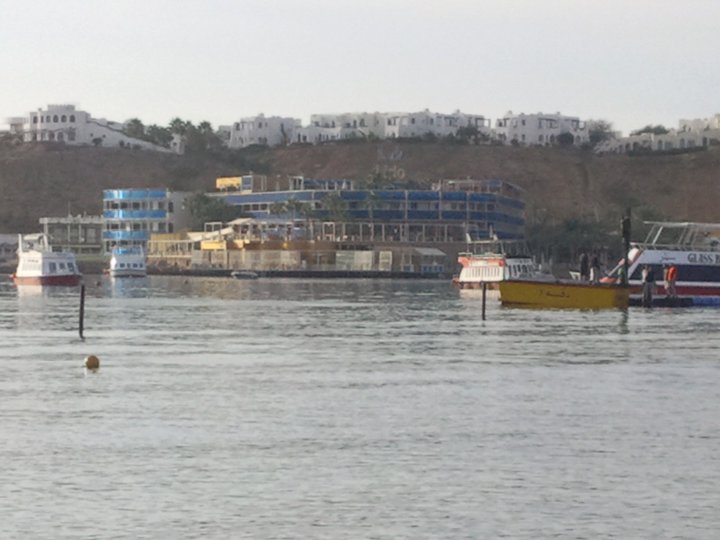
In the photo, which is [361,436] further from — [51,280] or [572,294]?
[51,280]

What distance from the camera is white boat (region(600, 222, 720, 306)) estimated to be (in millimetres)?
111062

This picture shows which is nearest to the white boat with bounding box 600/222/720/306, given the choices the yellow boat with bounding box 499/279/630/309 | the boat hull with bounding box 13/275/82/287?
the yellow boat with bounding box 499/279/630/309

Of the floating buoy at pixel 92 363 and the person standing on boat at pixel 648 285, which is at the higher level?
the person standing on boat at pixel 648 285

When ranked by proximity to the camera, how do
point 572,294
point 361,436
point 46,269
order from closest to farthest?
point 361,436, point 572,294, point 46,269

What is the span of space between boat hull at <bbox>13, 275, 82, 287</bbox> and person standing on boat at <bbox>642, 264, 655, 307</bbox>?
8493cm

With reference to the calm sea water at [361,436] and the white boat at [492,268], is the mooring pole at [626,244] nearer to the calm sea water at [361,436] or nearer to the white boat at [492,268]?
the calm sea water at [361,436]

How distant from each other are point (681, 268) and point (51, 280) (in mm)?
85336

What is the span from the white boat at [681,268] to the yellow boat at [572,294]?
18.1ft

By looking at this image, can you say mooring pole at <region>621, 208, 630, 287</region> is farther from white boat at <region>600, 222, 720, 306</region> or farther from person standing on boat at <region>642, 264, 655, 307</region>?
white boat at <region>600, 222, 720, 306</region>

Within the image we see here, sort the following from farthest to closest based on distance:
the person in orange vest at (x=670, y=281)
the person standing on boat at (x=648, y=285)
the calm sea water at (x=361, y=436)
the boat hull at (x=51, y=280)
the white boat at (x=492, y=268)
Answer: the boat hull at (x=51, y=280) < the white boat at (x=492, y=268) < the person in orange vest at (x=670, y=281) < the person standing on boat at (x=648, y=285) < the calm sea water at (x=361, y=436)

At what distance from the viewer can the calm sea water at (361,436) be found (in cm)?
3375

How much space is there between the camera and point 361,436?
44500mm

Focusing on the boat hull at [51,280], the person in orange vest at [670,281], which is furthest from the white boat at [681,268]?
the boat hull at [51,280]

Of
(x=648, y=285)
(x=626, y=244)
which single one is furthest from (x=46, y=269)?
(x=626, y=244)
